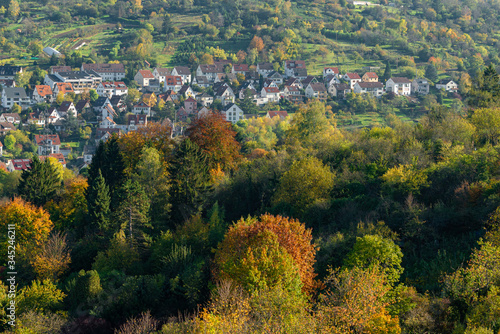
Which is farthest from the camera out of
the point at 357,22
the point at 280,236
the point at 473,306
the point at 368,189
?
the point at 357,22

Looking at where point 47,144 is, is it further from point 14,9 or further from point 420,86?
point 14,9

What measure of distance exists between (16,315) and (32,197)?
14523 mm

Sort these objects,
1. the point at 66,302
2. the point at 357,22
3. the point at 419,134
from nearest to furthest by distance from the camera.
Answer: the point at 66,302 → the point at 419,134 → the point at 357,22

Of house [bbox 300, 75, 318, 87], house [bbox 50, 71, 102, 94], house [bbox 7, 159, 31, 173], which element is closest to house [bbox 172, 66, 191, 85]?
house [bbox 50, 71, 102, 94]

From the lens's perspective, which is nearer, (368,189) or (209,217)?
(368,189)

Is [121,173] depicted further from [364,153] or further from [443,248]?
[443,248]

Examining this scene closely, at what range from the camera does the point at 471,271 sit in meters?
20.2

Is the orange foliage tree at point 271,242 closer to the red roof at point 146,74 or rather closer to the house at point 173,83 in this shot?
the house at point 173,83

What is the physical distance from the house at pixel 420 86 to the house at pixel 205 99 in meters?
37.2

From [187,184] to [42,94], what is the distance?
73.0m

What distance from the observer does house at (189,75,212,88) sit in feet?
366

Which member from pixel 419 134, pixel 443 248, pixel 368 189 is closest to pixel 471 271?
pixel 443 248

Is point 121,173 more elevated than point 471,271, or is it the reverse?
point 471,271

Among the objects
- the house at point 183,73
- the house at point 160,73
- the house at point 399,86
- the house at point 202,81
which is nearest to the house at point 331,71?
the house at point 399,86
